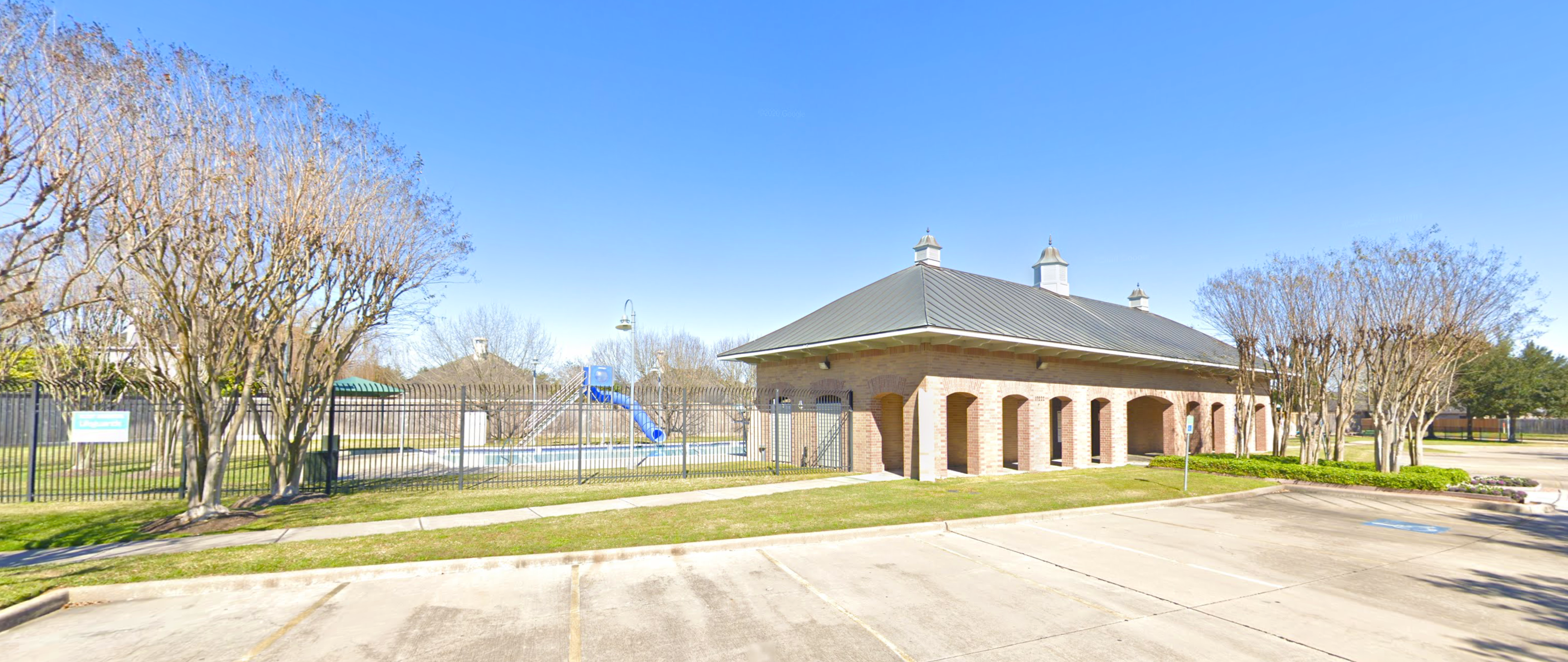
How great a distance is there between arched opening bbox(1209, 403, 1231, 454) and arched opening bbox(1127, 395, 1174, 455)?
248 cm

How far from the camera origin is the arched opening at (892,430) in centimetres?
1994

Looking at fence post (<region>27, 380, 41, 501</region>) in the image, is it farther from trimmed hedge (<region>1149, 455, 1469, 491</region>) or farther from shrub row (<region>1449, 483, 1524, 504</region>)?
shrub row (<region>1449, 483, 1524, 504</region>)

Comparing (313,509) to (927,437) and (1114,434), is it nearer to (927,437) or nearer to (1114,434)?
(927,437)

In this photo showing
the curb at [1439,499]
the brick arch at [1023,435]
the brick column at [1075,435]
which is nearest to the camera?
the curb at [1439,499]

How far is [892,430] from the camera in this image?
20.7 meters

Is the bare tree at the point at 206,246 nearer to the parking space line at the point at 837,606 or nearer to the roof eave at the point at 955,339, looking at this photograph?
the parking space line at the point at 837,606

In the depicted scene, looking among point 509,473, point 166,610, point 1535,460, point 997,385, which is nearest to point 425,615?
point 166,610

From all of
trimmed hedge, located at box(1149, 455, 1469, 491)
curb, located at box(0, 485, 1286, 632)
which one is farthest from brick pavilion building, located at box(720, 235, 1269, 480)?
curb, located at box(0, 485, 1286, 632)

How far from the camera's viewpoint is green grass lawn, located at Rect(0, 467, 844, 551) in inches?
394

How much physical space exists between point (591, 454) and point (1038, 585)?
2117 cm

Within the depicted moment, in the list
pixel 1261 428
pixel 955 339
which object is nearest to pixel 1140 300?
pixel 1261 428

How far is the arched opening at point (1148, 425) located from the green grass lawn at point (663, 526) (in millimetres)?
8381

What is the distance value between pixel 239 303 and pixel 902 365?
1413cm

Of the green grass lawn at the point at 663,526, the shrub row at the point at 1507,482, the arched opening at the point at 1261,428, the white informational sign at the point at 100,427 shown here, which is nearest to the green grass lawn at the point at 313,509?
the white informational sign at the point at 100,427
